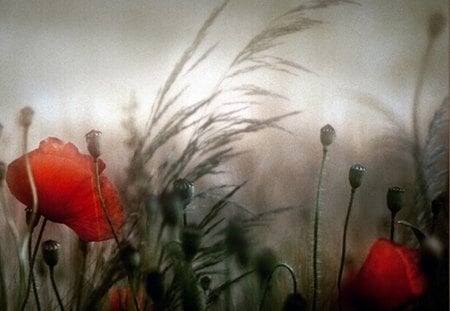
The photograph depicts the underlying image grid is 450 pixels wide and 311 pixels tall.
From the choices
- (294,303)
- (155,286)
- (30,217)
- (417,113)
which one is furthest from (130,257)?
(417,113)

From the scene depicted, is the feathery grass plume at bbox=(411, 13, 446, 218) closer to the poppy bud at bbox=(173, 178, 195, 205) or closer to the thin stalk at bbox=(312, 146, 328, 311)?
the thin stalk at bbox=(312, 146, 328, 311)

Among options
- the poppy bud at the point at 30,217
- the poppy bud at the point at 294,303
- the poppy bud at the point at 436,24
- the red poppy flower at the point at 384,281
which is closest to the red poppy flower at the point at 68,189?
the poppy bud at the point at 30,217

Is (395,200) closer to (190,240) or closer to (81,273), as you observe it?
(190,240)

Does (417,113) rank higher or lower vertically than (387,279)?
higher

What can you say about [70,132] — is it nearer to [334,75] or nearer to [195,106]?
[195,106]

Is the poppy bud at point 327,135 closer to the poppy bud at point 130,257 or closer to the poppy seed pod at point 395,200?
the poppy seed pod at point 395,200

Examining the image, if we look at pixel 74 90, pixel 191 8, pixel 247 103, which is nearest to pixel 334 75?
pixel 247 103
